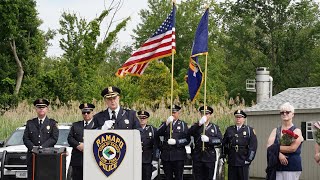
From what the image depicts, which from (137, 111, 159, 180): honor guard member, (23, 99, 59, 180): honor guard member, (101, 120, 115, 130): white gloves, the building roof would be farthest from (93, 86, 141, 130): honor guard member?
Answer: the building roof

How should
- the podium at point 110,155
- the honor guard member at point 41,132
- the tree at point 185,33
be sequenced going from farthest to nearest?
the tree at point 185,33, the honor guard member at point 41,132, the podium at point 110,155

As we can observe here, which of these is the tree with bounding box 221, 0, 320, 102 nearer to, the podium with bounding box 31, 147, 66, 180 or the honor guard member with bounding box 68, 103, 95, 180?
the honor guard member with bounding box 68, 103, 95, 180

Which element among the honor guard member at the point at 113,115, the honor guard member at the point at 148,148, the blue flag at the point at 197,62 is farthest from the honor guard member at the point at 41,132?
the honor guard member at the point at 113,115

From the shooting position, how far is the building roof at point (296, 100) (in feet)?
70.6

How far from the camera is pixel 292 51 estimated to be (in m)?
51.9

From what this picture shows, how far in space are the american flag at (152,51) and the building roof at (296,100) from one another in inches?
291

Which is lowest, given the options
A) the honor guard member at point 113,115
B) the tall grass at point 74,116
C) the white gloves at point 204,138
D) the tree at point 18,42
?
the white gloves at point 204,138

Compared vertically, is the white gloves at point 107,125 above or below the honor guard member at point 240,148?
above

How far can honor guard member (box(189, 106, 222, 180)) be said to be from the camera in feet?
51.0

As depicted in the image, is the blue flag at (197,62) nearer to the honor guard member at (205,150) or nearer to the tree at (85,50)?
the honor guard member at (205,150)

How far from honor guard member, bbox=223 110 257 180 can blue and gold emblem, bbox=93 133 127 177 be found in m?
6.05

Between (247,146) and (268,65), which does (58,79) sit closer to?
(268,65)

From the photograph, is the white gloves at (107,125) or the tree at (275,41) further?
the tree at (275,41)

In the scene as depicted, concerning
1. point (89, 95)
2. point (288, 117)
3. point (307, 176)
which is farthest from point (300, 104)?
point (89, 95)
